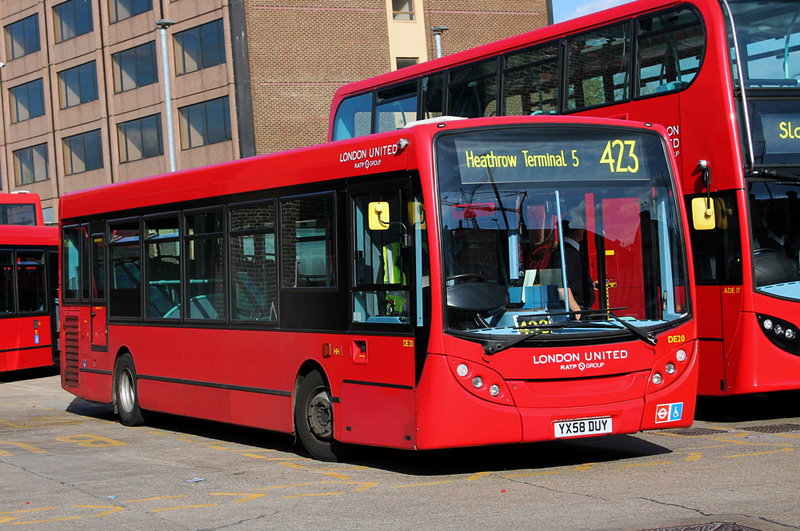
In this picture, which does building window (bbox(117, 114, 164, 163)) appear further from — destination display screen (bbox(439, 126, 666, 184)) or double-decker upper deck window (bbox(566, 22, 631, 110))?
destination display screen (bbox(439, 126, 666, 184))

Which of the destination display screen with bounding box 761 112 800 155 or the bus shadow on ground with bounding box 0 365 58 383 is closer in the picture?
the destination display screen with bounding box 761 112 800 155

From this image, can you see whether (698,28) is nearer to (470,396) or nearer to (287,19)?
(470,396)

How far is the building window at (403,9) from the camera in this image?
51281 mm

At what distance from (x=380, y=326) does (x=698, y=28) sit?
5.36m

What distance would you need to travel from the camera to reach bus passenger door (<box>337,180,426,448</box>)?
9.59 metres

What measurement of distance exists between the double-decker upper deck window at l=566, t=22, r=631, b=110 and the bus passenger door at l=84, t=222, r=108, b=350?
6646mm

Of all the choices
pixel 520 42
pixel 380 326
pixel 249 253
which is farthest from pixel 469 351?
pixel 520 42

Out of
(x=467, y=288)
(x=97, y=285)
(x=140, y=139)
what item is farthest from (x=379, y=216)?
(x=140, y=139)

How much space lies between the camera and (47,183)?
194ft

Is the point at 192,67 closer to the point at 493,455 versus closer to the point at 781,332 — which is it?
the point at 781,332

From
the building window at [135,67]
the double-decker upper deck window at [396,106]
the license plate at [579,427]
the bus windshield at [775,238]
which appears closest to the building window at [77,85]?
the building window at [135,67]

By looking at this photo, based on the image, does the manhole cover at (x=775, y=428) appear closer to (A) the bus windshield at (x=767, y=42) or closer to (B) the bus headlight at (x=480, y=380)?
(A) the bus windshield at (x=767, y=42)

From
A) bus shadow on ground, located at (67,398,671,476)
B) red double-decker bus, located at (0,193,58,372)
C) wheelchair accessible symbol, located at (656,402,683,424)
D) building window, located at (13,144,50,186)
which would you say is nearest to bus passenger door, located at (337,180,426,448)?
bus shadow on ground, located at (67,398,671,476)

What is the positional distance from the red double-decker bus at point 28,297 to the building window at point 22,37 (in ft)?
124
